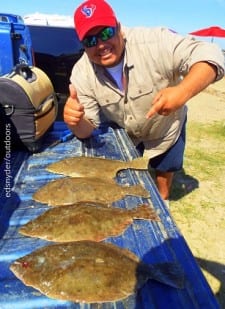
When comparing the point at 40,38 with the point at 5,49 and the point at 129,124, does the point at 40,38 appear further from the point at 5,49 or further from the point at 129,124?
the point at 129,124

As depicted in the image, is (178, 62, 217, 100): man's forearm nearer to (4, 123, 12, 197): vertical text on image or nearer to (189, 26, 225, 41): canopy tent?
(4, 123, 12, 197): vertical text on image

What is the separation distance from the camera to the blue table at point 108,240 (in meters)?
1.70

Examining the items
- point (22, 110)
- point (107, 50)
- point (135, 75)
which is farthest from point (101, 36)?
point (22, 110)

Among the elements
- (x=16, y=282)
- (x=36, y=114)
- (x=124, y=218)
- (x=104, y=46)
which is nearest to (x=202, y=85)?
(x=104, y=46)

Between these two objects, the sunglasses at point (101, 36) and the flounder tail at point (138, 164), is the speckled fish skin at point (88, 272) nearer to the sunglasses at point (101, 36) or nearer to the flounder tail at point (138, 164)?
the flounder tail at point (138, 164)

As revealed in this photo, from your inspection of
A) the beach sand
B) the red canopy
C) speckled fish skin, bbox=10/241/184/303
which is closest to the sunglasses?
speckled fish skin, bbox=10/241/184/303

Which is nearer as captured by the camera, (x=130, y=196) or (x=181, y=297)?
(x=181, y=297)

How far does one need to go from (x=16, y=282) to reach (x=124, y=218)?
0.76 meters

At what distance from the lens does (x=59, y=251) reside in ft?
6.44

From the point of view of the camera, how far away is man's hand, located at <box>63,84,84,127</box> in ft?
10.4

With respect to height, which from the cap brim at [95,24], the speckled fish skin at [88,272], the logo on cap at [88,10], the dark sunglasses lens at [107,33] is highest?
the logo on cap at [88,10]

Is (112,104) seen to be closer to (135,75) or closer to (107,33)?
(135,75)

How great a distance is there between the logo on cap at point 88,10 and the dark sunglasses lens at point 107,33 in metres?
0.17

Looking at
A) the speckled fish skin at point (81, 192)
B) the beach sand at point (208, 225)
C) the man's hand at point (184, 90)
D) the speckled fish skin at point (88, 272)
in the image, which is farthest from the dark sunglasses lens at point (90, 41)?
the beach sand at point (208, 225)
